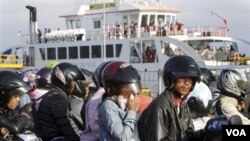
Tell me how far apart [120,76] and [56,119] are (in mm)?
1718

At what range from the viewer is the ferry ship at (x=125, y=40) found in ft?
112

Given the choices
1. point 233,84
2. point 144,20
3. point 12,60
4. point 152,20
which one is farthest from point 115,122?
point 12,60

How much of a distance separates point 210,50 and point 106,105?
101ft

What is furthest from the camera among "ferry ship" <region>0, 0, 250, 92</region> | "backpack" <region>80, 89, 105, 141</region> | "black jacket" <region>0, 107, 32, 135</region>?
"ferry ship" <region>0, 0, 250, 92</region>

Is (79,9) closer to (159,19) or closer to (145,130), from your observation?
(159,19)

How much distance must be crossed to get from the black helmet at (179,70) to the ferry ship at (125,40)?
27202mm

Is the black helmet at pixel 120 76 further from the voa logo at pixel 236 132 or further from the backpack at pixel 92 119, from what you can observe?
the voa logo at pixel 236 132

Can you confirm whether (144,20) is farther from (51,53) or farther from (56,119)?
(56,119)

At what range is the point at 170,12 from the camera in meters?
39.4

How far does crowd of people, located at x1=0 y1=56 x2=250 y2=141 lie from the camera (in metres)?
4.76

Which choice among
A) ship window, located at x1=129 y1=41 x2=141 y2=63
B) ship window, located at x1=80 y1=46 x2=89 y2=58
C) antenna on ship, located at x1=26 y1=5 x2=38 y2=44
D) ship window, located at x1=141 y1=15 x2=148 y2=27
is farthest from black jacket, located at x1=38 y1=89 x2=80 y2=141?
antenna on ship, located at x1=26 y1=5 x2=38 y2=44

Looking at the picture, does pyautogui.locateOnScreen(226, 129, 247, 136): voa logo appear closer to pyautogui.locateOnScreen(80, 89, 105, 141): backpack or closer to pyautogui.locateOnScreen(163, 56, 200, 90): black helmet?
pyautogui.locateOnScreen(163, 56, 200, 90): black helmet

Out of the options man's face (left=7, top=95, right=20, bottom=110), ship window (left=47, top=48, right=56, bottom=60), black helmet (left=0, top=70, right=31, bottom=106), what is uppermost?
black helmet (left=0, top=70, right=31, bottom=106)

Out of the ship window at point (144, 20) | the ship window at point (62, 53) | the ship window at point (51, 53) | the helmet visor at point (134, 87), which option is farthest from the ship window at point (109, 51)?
the helmet visor at point (134, 87)
